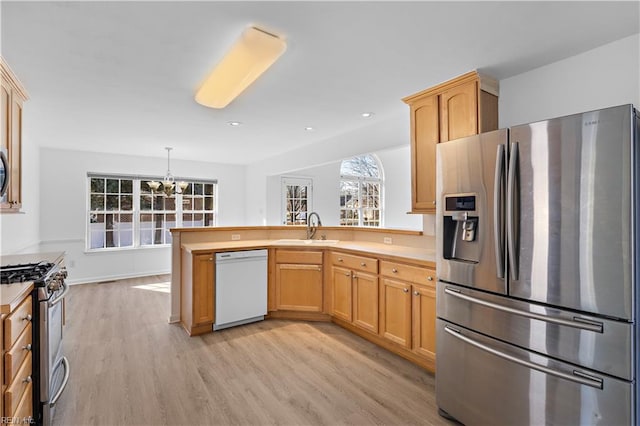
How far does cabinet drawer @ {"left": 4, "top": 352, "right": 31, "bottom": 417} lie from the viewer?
146 cm

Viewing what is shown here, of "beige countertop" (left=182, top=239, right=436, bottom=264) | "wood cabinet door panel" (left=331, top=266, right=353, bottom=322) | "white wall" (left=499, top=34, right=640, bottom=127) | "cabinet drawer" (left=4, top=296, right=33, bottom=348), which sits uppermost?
"white wall" (left=499, top=34, right=640, bottom=127)

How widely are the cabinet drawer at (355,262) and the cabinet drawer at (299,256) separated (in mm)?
196

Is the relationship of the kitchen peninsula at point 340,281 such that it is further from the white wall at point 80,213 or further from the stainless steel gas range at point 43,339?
the white wall at point 80,213

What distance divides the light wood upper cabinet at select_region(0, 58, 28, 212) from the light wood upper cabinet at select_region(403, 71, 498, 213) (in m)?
3.09

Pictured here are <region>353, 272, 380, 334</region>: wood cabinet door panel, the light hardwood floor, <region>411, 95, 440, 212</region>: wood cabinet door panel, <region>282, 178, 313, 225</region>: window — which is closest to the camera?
the light hardwood floor

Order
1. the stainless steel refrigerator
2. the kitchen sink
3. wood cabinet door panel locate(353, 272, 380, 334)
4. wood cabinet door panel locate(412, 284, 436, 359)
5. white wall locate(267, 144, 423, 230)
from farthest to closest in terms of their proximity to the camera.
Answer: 1. white wall locate(267, 144, 423, 230)
2. the kitchen sink
3. wood cabinet door panel locate(353, 272, 380, 334)
4. wood cabinet door panel locate(412, 284, 436, 359)
5. the stainless steel refrigerator

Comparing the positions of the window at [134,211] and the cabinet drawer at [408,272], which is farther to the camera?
the window at [134,211]

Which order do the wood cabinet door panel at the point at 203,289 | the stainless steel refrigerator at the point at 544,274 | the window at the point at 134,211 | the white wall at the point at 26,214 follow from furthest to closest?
the window at the point at 134,211, the white wall at the point at 26,214, the wood cabinet door panel at the point at 203,289, the stainless steel refrigerator at the point at 544,274

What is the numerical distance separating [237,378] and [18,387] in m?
1.32

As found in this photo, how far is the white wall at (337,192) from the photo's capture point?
6.82 meters

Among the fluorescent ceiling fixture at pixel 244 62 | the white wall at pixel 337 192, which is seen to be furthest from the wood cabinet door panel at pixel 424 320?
the white wall at pixel 337 192

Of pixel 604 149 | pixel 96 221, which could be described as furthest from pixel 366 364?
pixel 96 221

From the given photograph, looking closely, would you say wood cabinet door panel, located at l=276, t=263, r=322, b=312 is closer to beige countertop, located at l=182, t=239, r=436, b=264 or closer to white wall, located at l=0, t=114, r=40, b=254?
beige countertop, located at l=182, t=239, r=436, b=264

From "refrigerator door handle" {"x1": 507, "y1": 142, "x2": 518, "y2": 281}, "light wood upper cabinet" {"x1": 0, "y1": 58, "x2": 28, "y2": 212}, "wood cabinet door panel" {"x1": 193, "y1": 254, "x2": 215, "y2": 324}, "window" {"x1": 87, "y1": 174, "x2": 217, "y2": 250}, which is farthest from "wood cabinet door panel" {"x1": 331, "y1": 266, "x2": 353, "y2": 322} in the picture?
"window" {"x1": 87, "y1": 174, "x2": 217, "y2": 250}
